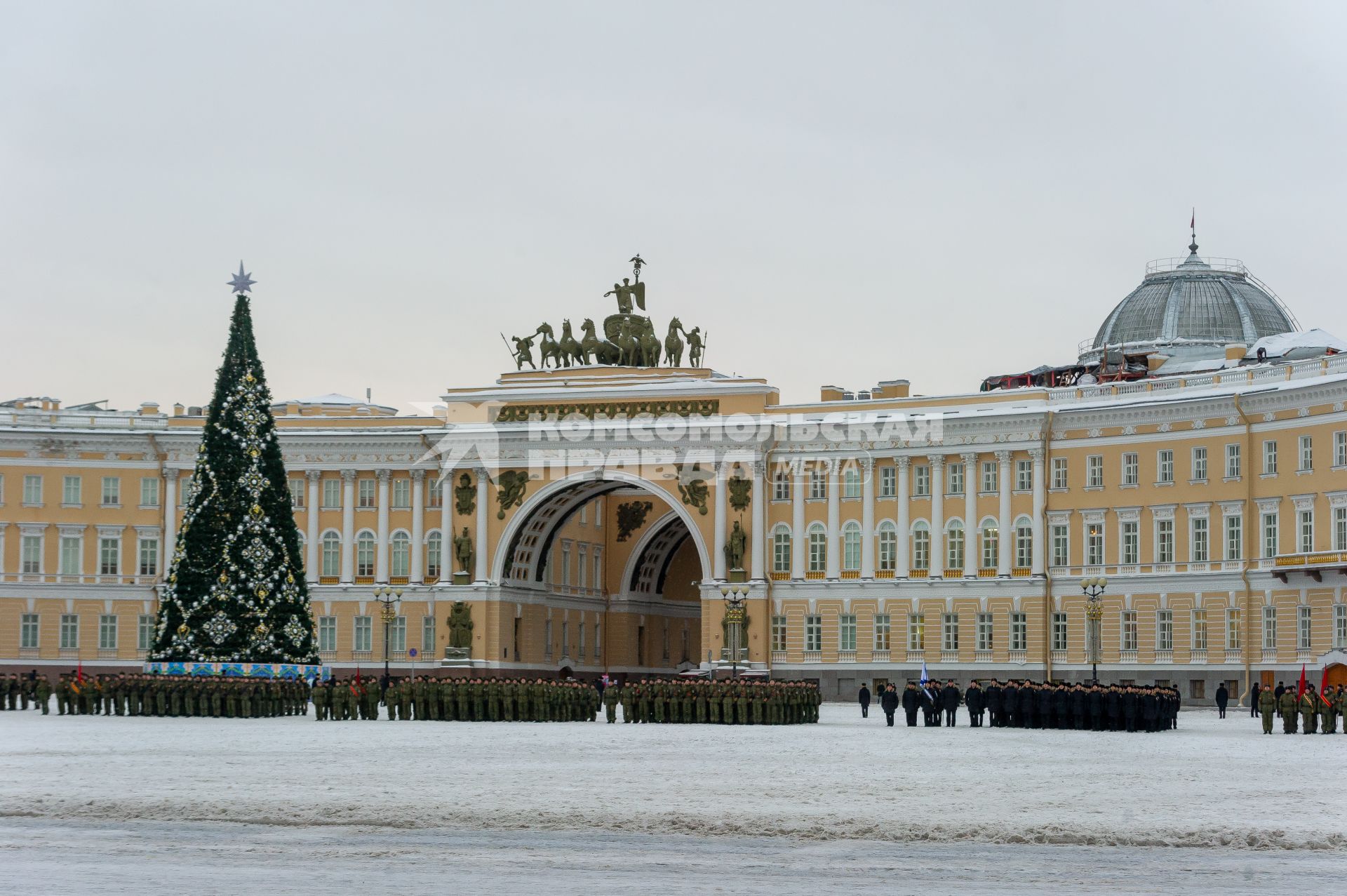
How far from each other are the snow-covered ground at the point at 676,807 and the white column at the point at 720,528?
37416 mm

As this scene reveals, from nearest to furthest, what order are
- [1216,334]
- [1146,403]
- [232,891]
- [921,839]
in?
[232,891]
[921,839]
[1146,403]
[1216,334]

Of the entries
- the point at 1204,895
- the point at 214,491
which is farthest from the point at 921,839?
the point at 214,491

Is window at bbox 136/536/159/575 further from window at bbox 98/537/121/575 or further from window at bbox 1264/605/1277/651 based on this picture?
window at bbox 1264/605/1277/651

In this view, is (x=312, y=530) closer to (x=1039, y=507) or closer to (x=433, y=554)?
(x=433, y=554)

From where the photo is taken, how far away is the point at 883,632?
237 ft

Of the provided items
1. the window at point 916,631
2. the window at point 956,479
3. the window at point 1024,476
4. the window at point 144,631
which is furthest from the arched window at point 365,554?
the window at point 1024,476

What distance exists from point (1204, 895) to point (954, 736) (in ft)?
83.5

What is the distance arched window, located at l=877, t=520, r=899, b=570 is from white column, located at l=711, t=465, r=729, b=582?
549cm

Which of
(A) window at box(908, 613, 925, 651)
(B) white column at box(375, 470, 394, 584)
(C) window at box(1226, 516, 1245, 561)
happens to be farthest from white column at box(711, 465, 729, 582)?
(C) window at box(1226, 516, 1245, 561)

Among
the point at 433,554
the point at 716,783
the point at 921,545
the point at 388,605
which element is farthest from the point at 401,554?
the point at 716,783

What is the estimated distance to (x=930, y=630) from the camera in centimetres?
7138

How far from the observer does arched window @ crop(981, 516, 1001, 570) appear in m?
71.0

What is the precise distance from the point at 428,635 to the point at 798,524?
1409 cm

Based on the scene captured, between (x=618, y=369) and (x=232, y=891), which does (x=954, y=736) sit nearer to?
(x=232, y=891)
